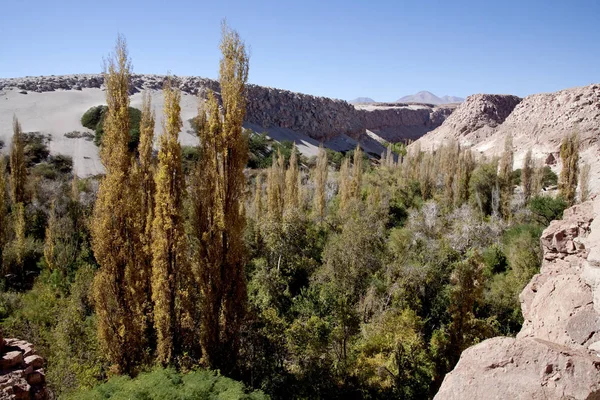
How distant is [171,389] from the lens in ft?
21.3

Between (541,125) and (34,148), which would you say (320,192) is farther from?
(541,125)

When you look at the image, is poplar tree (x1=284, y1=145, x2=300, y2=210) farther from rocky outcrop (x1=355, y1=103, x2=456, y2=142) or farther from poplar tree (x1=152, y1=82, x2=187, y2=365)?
rocky outcrop (x1=355, y1=103, x2=456, y2=142)

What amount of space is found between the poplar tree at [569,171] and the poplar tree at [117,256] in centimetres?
2362

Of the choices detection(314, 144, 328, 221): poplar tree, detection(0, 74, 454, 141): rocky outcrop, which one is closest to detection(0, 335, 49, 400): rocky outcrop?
detection(314, 144, 328, 221): poplar tree

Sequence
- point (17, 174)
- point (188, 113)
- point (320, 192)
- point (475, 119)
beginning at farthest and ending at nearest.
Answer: point (475, 119), point (188, 113), point (320, 192), point (17, 174)

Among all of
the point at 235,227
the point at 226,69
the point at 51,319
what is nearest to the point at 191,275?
the point at 235,227

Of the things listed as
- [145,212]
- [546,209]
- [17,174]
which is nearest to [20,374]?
[145,212]

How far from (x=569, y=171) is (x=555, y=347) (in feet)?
76.5

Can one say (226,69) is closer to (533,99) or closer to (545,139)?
(545,139)

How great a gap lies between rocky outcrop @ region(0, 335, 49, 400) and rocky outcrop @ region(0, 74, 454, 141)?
4243 cm

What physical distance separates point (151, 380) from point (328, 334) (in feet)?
15.2

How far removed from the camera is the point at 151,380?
6867 millimetres

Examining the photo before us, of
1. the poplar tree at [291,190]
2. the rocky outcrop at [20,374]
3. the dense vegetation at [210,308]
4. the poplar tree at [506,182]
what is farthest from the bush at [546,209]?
the rocky outcrop at [20,374]

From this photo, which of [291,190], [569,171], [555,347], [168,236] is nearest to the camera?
[555,347]
